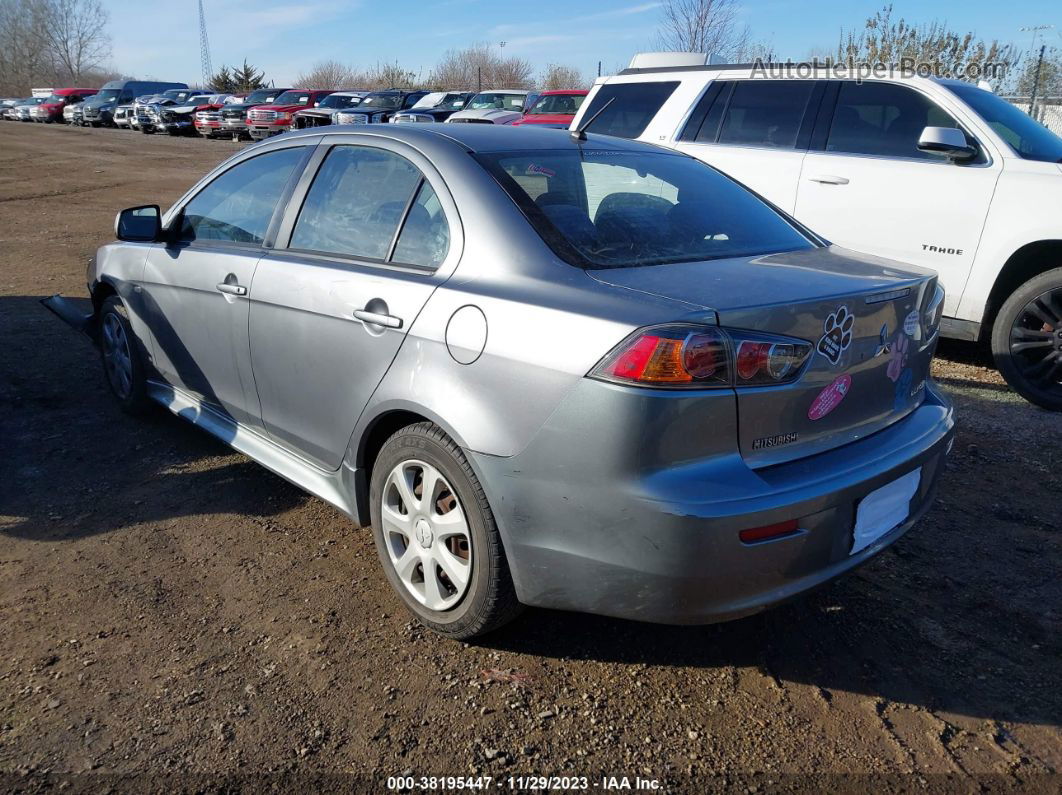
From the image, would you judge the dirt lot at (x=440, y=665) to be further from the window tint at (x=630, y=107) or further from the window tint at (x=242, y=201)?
the window tint at (x=630, y=107)

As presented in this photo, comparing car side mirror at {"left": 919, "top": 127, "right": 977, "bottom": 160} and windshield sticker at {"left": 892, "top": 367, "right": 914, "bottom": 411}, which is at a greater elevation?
car side mirror at {"left": 919, "top": 127, "right": 977, "bottom": 160}

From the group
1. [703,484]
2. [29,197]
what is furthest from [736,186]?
[29,197]

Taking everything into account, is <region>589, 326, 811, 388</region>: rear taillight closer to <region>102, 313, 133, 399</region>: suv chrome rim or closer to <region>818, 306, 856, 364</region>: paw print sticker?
<region>818, 306, 856, 364</region>: paw print sticker

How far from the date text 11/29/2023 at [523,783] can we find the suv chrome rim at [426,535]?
1.98 feet

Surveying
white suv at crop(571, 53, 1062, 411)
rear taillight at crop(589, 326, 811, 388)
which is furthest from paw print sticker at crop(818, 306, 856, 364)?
white suv at crop(571, 53, 1062, 411)

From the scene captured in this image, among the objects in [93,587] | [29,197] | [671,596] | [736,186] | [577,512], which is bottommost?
[29,197]

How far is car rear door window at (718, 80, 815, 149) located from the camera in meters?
6.50

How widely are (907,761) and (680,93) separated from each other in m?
5.92

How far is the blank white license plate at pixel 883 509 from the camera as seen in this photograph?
262 cm

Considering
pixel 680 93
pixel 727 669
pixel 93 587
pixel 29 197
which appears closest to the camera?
pixel 727 669

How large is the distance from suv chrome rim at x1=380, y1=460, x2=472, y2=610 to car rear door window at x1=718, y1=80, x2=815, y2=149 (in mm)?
4760

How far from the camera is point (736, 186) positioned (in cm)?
370

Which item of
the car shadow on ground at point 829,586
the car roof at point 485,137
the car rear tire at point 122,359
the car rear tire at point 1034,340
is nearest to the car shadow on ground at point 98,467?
the car shadow on ground at point 829,586

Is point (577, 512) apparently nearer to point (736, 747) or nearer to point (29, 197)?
point (736, 747)
